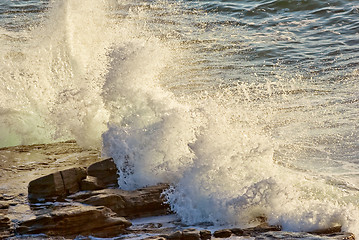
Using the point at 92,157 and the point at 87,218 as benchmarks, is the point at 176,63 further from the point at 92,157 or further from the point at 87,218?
the point at 87,218

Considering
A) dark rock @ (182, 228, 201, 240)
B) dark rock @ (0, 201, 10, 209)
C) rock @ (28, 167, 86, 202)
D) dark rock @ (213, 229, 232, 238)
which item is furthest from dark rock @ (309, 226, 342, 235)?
dark rock @ (0, 201, 10, 209)

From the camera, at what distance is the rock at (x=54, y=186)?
5.63 metres

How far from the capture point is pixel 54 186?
222 inches

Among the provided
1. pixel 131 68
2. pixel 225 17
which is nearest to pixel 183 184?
pixel 131 68

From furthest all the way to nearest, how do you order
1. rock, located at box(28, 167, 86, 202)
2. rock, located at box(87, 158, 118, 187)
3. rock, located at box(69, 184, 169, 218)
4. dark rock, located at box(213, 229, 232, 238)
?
rock, located at box(87, 158, 118, 187)
rock, located at box(28, 167, 86, 202)
rock, located at box(69, 184, 169, 218)
dark rock, located at box(213, 229, 232, 238)

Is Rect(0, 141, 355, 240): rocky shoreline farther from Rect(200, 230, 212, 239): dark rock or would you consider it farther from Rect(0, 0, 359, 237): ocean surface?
Rect(0, 0, 359, 237): ocean surface

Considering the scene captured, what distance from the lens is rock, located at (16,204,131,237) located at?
4.85 meters

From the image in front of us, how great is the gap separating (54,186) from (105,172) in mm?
645

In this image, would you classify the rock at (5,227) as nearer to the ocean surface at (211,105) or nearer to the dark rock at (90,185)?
the dark rock at (90,185)

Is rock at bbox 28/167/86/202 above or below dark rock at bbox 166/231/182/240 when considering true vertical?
above

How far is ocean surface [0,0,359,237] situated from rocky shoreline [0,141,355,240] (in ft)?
0.66

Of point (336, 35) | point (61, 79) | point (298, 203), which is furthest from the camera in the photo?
point (336, 35)

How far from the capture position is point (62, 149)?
765 cm

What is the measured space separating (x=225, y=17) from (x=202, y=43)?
2571 millimetres
